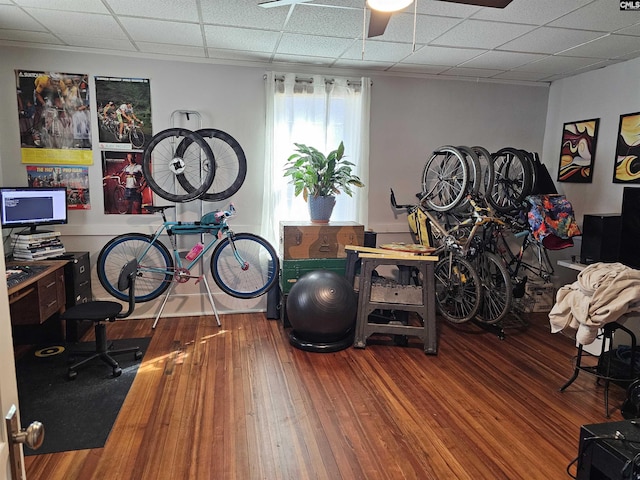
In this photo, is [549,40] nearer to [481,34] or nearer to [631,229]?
[481,34]

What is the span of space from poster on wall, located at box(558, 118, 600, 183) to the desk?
4.96 metres

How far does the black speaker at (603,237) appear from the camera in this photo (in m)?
3.43

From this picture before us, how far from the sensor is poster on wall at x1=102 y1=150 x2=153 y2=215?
3877 millimetres

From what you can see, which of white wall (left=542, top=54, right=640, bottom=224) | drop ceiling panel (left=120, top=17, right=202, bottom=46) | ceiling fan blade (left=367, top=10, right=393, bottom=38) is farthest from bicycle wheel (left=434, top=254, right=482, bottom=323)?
drop ceiling panel (left=120, top=17, right=202, bottom=46)

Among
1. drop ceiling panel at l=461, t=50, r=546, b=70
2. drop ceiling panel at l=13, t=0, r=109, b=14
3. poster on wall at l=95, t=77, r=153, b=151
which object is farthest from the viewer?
poster on wall at l=95, t=77, r=153, b=151

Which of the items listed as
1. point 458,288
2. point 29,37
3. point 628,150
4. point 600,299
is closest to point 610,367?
point 600,299

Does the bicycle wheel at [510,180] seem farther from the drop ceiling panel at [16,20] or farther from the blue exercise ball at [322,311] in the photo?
the drop ceiling panel at [16,20]

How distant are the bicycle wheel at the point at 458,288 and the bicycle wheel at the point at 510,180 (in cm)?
73

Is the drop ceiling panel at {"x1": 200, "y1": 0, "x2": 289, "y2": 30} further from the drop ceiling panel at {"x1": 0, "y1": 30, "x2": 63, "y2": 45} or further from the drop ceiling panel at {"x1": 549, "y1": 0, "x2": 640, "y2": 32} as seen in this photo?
the drop ceiling panel at {"x1": 549, "y1": 0, "x2": 640, "y2": 32}

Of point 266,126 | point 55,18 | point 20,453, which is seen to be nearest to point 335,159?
point 266,126

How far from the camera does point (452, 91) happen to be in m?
4.54

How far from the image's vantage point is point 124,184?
3.93 meters

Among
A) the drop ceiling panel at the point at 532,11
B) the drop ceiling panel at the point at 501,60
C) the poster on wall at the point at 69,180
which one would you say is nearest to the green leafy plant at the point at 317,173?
the drop ceiling panel at the point at 501,60

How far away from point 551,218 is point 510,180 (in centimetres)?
67
